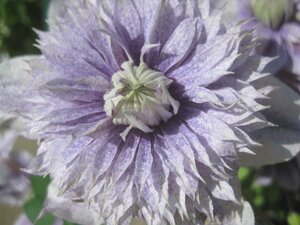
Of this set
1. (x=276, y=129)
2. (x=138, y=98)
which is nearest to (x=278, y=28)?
(x=276, y=129)

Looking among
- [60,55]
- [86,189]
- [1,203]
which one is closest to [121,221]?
[86,189]

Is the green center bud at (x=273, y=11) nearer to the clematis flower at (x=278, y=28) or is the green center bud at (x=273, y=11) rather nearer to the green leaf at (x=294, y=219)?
the clematis flower at (x=278, y=28)

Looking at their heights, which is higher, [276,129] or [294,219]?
[276,129]

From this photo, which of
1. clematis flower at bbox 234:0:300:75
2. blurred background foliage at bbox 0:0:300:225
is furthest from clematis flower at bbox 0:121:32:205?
clematis flower at bbox 234:0:300:75

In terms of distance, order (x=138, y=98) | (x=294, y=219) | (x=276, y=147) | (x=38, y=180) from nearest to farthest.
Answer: (x=138, y=98)
(x=276, y=147)
(x=38, y=180)
(x=294, y=219)

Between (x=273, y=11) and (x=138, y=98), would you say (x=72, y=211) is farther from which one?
(x=273, y=11)

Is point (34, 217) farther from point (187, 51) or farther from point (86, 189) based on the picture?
point (187, 51)

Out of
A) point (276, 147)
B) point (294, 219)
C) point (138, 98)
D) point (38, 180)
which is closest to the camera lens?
point (138, 98)
